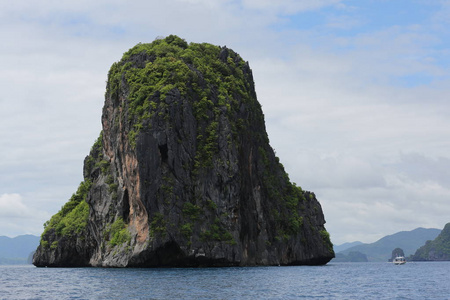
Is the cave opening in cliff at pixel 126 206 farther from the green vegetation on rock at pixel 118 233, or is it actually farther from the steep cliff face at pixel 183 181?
the green vegetation on rock at pixel 118 233

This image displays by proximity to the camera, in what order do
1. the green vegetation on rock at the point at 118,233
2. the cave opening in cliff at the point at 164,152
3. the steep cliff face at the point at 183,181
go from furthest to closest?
the cave opening in cliff at the point at 164,152
the green vegetation on rock at the point at 118,233
the steep cliff face at the point at 183,181

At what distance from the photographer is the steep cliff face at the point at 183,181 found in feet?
253

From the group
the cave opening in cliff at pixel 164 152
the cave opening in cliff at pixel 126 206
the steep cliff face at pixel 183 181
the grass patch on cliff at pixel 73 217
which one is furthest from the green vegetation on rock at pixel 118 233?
the grass patch on cliff at pixel 73 217

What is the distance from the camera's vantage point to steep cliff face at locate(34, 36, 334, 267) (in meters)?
77.2

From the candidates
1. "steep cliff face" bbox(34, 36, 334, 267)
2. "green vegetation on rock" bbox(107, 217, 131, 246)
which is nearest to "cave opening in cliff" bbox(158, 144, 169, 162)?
"steep cliff face" bbox(34, 36, 334, 267)

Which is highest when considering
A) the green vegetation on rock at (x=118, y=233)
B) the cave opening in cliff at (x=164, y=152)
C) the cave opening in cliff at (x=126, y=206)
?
the cave opening in cliff at (x=164, y=152)

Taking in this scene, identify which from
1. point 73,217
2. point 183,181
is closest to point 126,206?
point 183,181

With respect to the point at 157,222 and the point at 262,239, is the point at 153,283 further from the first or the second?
the point at 262,239

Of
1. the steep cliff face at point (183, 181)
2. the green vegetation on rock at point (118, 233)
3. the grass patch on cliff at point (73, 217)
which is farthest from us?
the grass patch on cliff at point (73, 217)

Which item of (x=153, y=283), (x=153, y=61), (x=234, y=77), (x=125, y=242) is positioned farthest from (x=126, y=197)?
(x=153, y=283)

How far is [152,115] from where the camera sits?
265 ft

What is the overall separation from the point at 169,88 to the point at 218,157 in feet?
40.4

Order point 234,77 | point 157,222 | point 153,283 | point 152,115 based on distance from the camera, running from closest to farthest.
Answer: point 153,283
point 157,222
point 152,115
point 234,77

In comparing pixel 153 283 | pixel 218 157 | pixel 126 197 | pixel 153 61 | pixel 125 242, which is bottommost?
pixel 153 283
